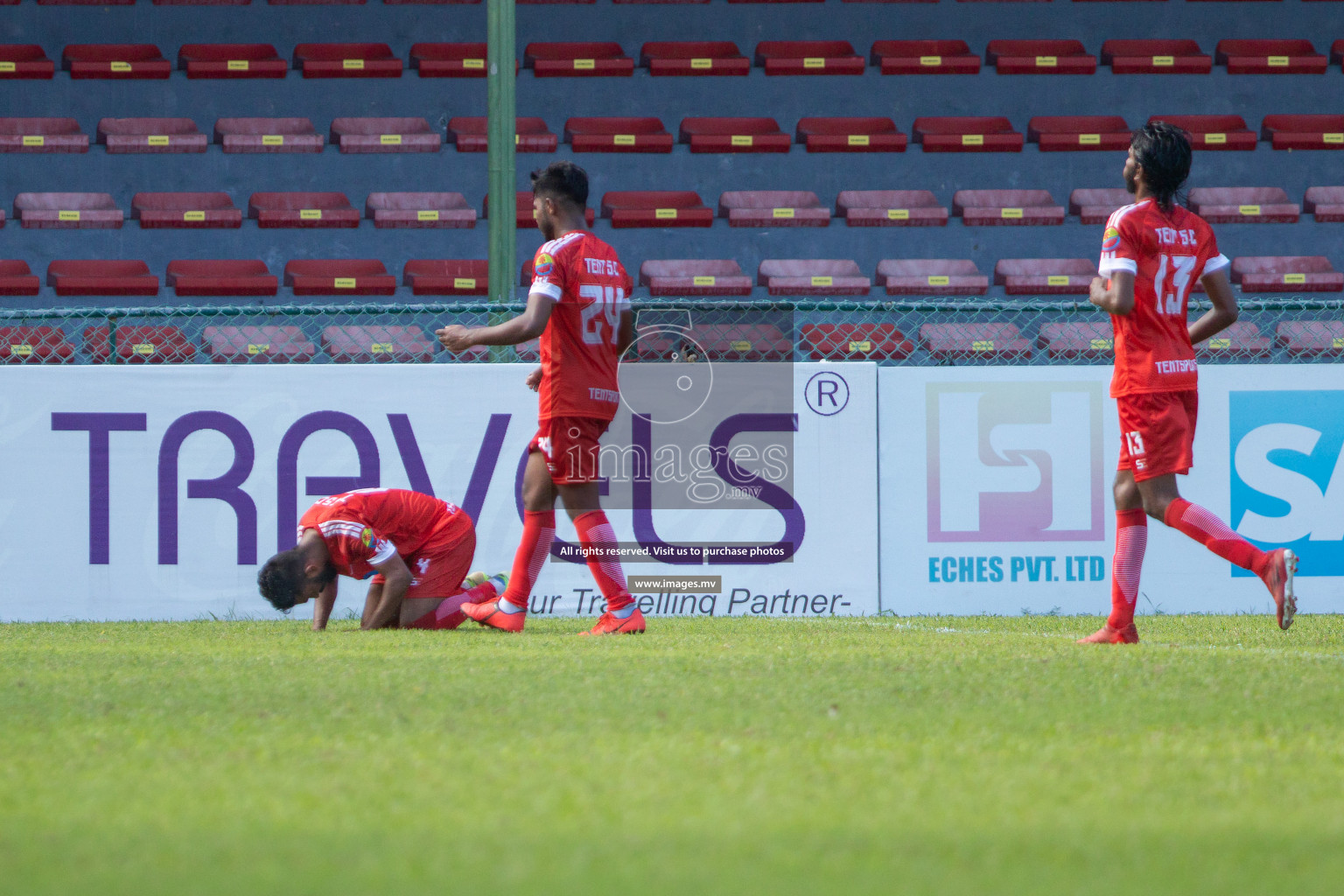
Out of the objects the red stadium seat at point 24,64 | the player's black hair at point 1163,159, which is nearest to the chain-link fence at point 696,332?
the player's black hair at point 1163,159

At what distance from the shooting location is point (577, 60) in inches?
609

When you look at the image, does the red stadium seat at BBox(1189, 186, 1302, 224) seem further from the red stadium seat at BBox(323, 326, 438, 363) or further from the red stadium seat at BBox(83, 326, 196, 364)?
the red stadium seat at BBox(83, 326, 196, 364)

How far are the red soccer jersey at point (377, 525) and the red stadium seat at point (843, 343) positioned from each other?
2.12 meters

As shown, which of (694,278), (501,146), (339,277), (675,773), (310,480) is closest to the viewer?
(675,773)

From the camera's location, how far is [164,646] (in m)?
4.73

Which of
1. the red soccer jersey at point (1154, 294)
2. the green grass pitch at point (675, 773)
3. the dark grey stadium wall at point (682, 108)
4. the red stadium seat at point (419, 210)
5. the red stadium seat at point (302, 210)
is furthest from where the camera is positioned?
the dark grey stadium wall at point (682, 108)

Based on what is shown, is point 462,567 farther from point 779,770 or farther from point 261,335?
point 261,335

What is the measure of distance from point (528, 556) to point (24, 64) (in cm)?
1248

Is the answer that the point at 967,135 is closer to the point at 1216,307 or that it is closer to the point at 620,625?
the point at 1216,307

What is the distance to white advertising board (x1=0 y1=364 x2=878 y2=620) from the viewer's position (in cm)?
617

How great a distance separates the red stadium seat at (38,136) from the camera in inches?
551

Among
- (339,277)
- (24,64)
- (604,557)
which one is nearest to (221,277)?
(339,277)

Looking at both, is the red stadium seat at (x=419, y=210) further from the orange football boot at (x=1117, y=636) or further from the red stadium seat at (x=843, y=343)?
the orange football boot at (x=1117, y=636)

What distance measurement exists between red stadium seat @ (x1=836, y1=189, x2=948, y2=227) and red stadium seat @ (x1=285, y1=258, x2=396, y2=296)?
485cm
